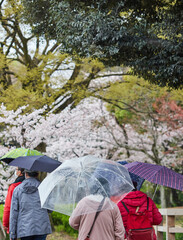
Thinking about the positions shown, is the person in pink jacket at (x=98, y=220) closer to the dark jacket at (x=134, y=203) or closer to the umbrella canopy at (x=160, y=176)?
the dark jacket at (x=134, y=203)

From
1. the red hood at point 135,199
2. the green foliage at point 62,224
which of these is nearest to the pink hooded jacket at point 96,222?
the red hood at point 135,199

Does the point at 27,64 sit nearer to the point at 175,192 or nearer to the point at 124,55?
the point at 124,55

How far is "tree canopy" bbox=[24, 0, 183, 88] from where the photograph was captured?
7086 mm

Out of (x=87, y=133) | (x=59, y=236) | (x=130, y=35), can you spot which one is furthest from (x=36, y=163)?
(x=87, y=133)

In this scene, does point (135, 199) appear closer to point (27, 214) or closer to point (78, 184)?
point (78, 184)

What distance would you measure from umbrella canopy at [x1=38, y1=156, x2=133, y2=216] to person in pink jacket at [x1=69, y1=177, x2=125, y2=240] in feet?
0.33

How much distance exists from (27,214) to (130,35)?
459 centimetres

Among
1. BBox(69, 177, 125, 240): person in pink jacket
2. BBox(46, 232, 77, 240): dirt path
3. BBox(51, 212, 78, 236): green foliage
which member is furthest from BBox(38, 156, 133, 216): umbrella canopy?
BBox(51, 212, 78, 236): green foliage

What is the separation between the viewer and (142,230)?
13.4ft

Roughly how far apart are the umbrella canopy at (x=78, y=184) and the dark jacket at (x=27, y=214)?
0.66m

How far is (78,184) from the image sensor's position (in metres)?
3.41

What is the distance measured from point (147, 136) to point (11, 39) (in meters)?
8.80

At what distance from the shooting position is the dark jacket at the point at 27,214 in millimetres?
4125

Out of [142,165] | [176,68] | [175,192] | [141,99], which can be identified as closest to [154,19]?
[176,68]
